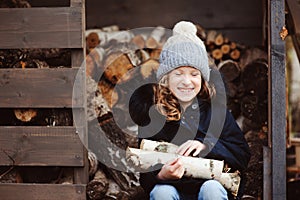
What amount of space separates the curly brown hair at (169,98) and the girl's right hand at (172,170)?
0.94 ft

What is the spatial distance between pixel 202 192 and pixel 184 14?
2370mm

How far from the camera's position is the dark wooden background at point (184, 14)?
5.04 metres

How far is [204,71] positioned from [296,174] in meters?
1.85

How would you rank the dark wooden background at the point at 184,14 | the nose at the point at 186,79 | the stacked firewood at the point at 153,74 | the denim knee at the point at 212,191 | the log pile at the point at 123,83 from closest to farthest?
the denim knee at the point at 212,191 < the nose at the point at 186,79 < the log pile at the point at 123,83 < the stacked firewood at the point at 153,74 < the dark wooden background at the point at 184,14

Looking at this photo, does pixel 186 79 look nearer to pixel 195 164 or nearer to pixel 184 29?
pixel 184 29

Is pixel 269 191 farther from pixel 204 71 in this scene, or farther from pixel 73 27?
pixel 73 27

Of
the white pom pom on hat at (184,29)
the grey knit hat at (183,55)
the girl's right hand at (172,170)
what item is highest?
the white pom pom on hat at (184,29)

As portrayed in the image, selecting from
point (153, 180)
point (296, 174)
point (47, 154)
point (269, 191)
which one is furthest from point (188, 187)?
point (296, 174)

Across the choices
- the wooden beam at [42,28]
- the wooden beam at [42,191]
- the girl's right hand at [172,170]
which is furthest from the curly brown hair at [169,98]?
the wooden beam at [42,191]

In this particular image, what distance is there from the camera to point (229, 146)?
10.7 feet

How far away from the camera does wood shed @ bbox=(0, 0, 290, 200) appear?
3.48 meters

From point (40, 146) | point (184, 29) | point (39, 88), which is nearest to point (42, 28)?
point (39, 88)

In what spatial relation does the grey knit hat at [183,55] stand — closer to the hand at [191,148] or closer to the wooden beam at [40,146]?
the hand at [191,148]

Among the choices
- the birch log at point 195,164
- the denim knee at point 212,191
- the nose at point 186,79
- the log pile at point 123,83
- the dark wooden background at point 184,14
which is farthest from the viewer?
the dark wooden background at point 184,14
